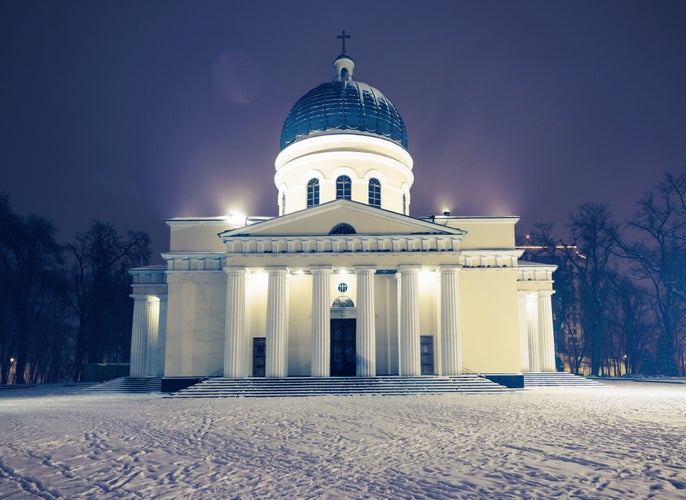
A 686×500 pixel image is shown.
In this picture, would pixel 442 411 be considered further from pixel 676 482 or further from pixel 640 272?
pixel 640 272

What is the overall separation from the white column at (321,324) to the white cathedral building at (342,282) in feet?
0.18

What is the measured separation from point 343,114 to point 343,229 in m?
9.85

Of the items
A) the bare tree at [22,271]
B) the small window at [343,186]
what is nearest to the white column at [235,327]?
the small window at [343,186]

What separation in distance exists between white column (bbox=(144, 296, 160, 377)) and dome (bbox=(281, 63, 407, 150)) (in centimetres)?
1275

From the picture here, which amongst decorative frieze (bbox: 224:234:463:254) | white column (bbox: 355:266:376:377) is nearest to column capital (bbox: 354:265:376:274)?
white column (bbox: 355:266:376:377)

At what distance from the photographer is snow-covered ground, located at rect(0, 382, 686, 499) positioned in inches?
285

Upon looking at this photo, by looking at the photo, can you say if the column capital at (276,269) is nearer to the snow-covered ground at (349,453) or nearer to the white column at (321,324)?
the white column at (321,324)

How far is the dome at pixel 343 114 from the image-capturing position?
34062 millimetres

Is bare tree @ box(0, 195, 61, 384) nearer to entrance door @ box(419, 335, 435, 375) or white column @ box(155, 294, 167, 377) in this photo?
white column @ box(155, 294, 167, 377)

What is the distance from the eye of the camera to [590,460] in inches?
345

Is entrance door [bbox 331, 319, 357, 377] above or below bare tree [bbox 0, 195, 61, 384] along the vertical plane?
below

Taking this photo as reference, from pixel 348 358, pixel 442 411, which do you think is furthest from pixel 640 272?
pixel 442 411

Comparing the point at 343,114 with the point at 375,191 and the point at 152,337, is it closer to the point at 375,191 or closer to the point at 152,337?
the point at 375,191

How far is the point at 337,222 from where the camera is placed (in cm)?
2741
